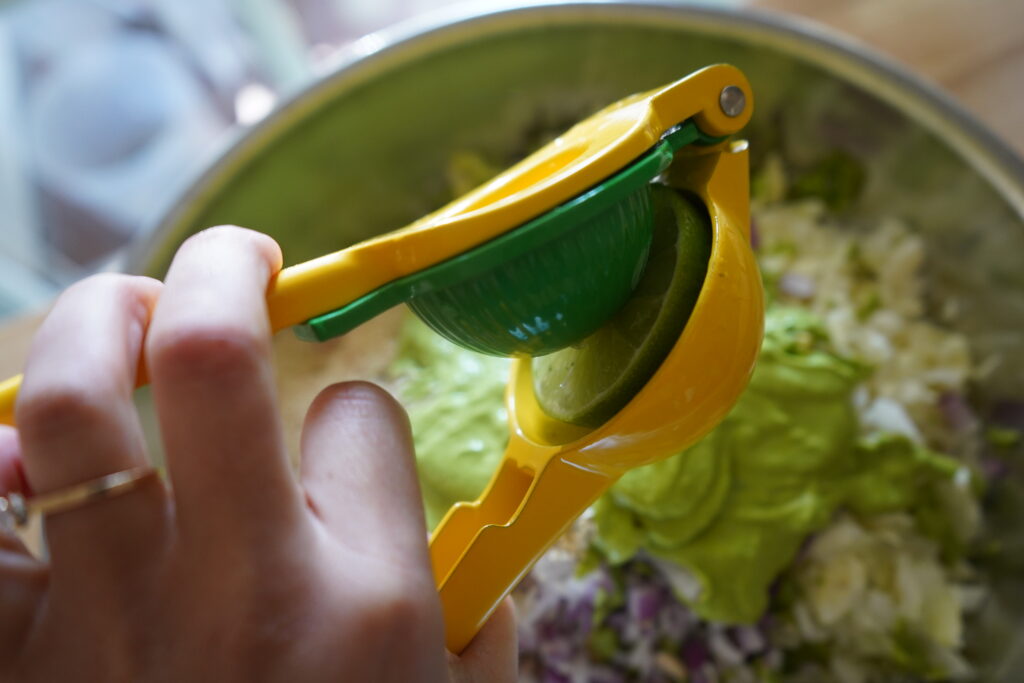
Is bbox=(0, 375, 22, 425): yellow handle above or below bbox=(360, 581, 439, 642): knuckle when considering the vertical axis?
above

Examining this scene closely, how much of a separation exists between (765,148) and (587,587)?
21.2 inches

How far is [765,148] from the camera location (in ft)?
2.72

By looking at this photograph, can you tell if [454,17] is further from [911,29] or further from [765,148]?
[911,29]

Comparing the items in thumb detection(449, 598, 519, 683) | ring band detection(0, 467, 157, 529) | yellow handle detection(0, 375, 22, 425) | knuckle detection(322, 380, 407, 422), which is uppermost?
yellow handle detection(0, 375, 22, 425)

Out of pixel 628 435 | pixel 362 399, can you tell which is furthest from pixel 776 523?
pixel 362 399

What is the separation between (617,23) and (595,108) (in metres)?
0.09

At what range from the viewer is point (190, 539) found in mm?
259

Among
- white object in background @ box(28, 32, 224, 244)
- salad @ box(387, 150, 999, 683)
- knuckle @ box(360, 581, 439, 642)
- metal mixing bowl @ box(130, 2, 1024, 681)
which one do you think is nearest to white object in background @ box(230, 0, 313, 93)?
white object in background @ box(28, 32, 224, 244)

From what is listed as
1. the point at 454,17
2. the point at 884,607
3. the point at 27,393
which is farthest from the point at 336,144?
the point at 884,607

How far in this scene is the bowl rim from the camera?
67 centimetres

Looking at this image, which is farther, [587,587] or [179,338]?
[587,587]

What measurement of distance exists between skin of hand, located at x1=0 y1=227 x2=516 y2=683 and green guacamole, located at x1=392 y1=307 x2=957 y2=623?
26 cm

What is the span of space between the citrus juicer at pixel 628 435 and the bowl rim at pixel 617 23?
0.40 meters

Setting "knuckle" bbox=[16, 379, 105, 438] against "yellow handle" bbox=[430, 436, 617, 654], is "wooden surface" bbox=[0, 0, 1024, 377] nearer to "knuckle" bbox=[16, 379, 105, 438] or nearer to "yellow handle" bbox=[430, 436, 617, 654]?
"yellow handle" bbox=[430, 436, 617, 654]
